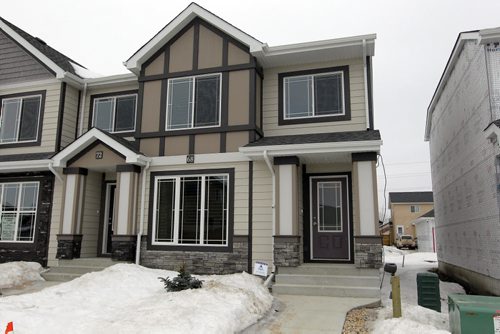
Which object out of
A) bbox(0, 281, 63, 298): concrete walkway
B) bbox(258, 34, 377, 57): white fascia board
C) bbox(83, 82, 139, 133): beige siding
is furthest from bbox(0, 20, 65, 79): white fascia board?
bbox(258, 34, 377, 57): white fascia board

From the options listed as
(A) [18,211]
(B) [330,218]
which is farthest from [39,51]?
(B) [330,218]

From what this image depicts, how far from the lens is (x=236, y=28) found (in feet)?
36.9

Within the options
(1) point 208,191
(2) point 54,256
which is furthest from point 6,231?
(1) point 208,191

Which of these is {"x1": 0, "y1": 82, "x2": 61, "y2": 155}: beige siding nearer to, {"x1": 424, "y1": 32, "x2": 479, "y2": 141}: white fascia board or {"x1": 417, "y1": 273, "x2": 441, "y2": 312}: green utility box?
{"x1": 417, "y1": 273, "x2": 441, "y2": 312}: green utility box

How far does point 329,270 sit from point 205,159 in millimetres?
4291

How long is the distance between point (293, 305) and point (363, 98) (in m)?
5.61

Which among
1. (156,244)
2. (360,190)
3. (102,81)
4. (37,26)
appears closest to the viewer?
(360,190)

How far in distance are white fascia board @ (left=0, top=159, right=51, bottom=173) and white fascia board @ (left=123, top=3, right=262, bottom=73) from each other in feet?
12.2

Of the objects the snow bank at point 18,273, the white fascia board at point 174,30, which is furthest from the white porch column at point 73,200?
the white fascia board at point 174,30

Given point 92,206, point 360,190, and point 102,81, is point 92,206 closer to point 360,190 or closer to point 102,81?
point 102,81

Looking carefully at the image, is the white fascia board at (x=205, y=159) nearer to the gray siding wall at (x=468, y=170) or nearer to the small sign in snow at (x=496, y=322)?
the gray siding wall at (x=468, y=170)

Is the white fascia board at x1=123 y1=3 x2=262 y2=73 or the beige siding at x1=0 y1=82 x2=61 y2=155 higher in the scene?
the white fascia board at x1=123 y1=3 x2=262 y2=73

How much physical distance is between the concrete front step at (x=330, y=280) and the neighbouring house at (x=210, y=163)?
0.39 metres

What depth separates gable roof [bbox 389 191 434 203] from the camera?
45938mm
